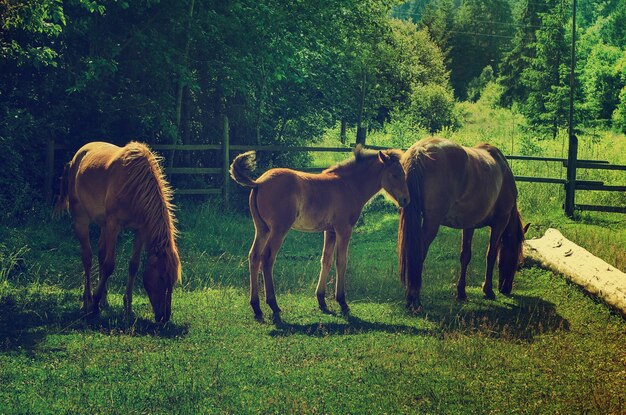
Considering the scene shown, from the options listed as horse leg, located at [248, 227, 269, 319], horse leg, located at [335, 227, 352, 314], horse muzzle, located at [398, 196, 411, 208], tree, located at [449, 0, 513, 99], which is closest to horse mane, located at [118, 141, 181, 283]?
horse leg, located at [248, 227, 269, 319]

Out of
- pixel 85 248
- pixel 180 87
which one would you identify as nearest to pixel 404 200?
pixel 85 248

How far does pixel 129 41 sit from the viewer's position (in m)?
15.0

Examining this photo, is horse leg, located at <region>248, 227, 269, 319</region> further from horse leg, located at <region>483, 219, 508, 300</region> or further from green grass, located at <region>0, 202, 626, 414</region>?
horse leg, located at <region>483, 219, 508, 300</region>

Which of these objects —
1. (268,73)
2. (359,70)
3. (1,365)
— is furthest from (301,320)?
(359,70)

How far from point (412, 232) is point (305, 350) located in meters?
2.72

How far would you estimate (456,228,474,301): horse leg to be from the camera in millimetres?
10523

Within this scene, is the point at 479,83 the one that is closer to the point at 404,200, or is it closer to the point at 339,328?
the point at 404,200

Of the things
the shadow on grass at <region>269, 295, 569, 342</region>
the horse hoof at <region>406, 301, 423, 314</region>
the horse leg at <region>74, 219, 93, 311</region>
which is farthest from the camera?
the horse hoof at <region>406, 301, 423, 314</region>

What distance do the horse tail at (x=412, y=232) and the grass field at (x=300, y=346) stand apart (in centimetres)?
52

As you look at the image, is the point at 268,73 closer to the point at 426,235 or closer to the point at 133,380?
the point at 426,235

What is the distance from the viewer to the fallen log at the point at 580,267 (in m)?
9.90

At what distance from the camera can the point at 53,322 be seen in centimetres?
864

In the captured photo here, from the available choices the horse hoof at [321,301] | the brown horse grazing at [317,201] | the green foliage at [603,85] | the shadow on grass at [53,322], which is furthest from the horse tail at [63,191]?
the green foliage at [603,85]

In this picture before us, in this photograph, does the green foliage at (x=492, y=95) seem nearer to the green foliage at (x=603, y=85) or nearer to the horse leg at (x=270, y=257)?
the green foliage at (x=603, y=85)
